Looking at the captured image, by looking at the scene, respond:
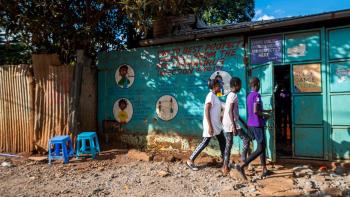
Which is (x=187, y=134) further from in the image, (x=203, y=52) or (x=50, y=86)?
(x=50, y=86)

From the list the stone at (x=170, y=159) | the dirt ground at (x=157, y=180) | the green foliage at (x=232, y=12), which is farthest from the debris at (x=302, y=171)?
the green foliage at (x=232, y=12)

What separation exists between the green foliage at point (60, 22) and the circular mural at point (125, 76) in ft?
3.50

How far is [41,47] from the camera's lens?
981 centimetres

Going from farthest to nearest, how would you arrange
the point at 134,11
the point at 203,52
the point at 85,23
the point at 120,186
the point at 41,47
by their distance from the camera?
the point at 41,47, the point at 85,23, the point at 203,52, the point at 134,11, the point at 120,186

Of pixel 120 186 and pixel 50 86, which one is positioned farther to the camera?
pixel 50 86

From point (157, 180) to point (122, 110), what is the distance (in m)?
3.58

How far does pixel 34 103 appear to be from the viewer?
8.95 meters

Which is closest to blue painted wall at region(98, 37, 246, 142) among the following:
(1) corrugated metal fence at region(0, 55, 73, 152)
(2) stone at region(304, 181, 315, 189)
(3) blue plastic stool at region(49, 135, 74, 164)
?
(1) corrugated metal fence at region(0, 55, 73, 152)

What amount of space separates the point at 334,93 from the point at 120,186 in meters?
4.28

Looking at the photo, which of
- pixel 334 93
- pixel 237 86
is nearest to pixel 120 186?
pixel 237 86

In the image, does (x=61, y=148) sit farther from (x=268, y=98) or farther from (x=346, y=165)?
(x=346, y=165)

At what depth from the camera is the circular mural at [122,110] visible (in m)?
9.33

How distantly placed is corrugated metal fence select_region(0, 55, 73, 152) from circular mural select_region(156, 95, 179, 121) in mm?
2196

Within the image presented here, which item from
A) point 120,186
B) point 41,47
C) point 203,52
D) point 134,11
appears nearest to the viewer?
point 120,186
